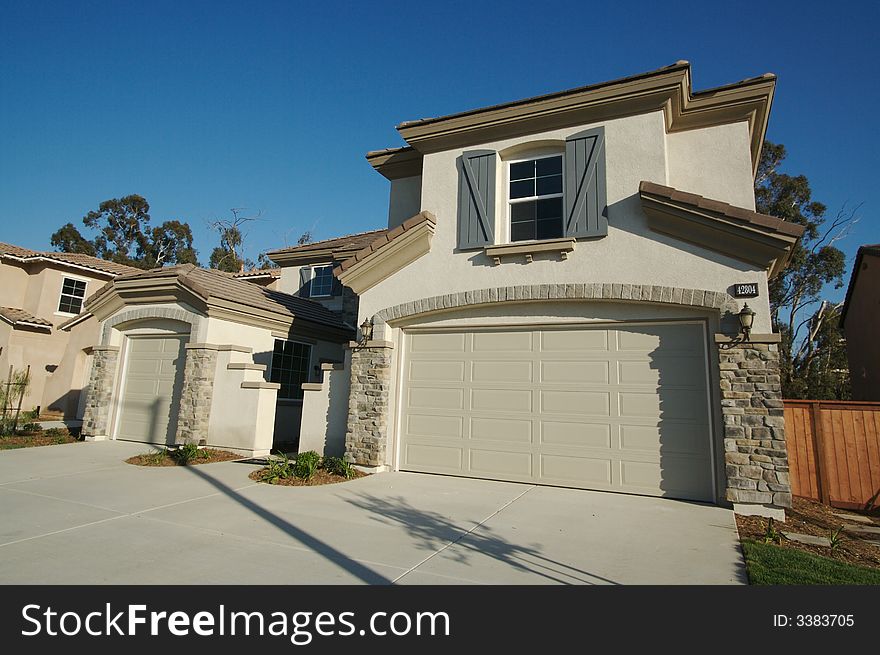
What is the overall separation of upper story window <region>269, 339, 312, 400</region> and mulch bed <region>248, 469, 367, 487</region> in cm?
467

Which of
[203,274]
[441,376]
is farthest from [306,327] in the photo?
[441,376]

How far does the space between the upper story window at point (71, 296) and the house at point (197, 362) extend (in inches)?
372

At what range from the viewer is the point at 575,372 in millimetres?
8375

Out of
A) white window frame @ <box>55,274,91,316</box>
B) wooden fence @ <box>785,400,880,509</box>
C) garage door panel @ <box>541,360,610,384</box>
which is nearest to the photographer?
wooden fence @ <box>785,400,880,509</box>

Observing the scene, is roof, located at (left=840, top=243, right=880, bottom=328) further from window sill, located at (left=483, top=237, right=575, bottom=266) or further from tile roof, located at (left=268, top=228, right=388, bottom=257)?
tile roof, located at (left=268, top=228, right=388, bottom=257)

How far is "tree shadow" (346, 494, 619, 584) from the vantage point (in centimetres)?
450

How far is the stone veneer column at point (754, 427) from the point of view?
6.68 m

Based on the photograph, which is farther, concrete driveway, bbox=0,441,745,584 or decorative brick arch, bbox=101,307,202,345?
decorative brick arch, bbox=101,307,202,345

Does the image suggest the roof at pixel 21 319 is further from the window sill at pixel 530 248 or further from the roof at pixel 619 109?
the window sill at pixel 530 248

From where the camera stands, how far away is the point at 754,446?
6.84 m

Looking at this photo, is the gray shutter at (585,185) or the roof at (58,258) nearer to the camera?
the gray shutter at (585,185)

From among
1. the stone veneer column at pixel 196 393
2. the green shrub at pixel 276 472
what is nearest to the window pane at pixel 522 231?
the green shrub at pixel 276 472

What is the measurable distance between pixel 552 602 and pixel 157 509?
5.22 metres

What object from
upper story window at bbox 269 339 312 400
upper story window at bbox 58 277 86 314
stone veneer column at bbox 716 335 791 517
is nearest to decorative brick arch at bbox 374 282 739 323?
stone veneer column at bbox 716 335 791 517
